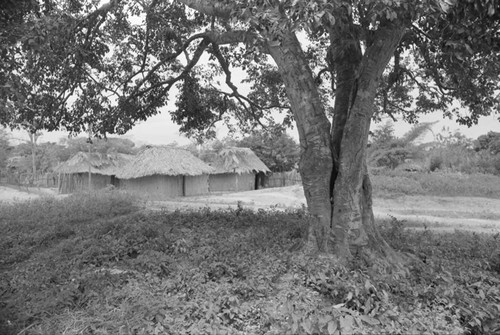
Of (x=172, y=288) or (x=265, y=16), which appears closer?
(x=265, y=16)

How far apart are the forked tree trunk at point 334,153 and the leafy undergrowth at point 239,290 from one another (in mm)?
404

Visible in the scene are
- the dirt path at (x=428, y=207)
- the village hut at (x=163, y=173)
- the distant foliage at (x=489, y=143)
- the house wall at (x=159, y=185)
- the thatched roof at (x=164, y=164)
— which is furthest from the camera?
→ the distant foliage at (x=489, y=143)

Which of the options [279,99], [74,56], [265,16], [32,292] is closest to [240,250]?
[32,292]

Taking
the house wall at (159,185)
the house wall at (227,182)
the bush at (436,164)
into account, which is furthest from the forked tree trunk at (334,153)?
the house wall at (227,182)

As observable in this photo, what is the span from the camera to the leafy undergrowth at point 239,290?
130 inches

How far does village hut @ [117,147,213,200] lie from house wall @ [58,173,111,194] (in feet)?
14.3

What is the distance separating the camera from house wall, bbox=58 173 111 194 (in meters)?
30.1

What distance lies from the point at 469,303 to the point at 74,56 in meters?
7.31

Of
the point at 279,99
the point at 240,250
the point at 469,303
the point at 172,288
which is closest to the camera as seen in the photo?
the point at 469,303

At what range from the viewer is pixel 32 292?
165 inches

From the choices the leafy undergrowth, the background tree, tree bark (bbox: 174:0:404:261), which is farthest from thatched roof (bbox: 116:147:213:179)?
tree bark (bbox: 174:0:404:261)

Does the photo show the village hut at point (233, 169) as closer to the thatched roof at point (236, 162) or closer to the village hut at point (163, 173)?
the thatched roof at point (236, 162)

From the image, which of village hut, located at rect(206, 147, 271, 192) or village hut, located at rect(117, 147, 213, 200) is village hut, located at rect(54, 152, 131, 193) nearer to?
village hut, located at rect(117, 147, 213, 200)

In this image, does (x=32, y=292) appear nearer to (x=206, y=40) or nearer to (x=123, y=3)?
(x=206, y=40)
